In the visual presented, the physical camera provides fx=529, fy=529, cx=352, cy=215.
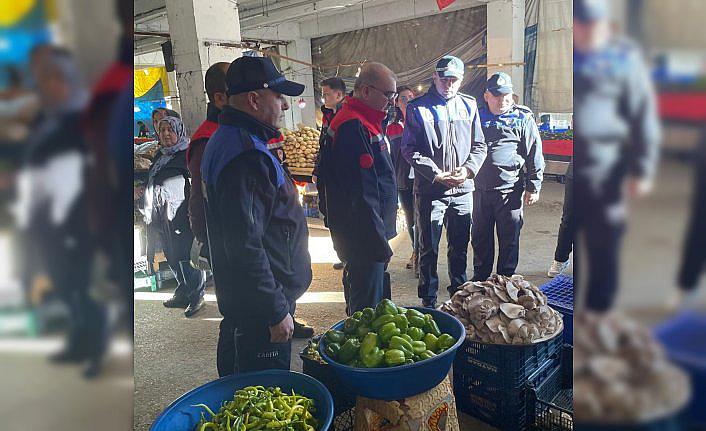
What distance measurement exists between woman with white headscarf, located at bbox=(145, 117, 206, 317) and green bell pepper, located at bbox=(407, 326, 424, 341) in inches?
91.5

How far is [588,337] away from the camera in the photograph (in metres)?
0.68

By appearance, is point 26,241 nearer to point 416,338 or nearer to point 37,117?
point 37,117

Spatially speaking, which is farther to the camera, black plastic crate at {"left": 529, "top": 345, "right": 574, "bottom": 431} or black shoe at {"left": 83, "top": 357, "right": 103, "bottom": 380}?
black plastic crate at {"left": 529, "top": 345, "right": 574, "bottom": 431}

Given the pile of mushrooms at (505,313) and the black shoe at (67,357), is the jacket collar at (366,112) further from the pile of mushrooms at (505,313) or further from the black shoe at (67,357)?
the black shoe at (67,357)

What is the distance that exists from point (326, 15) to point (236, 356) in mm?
8629

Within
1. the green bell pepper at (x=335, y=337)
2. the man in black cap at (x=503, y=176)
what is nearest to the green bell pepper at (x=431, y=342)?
the green bell pepper at (x=335, y=337)

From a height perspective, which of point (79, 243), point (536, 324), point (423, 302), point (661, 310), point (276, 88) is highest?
point (276, 88)

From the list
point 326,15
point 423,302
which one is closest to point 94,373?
point 423,302

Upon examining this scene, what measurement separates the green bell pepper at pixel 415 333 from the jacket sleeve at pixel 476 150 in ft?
7.13

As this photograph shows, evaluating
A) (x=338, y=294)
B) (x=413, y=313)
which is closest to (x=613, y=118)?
(x=413, y=313)

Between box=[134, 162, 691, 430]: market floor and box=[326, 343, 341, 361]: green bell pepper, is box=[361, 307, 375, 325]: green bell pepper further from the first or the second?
box=[134, 162, 691, 430]: market floor

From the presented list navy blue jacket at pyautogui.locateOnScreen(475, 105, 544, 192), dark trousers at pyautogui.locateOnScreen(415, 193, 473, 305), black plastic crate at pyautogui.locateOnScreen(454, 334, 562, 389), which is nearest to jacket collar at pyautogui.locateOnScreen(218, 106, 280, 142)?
black plastic crate at pyautogui.locateOnScreen(454, 334, 562, 389)

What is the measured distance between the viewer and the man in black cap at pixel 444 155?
4398mm

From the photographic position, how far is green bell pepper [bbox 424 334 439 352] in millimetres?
2645
